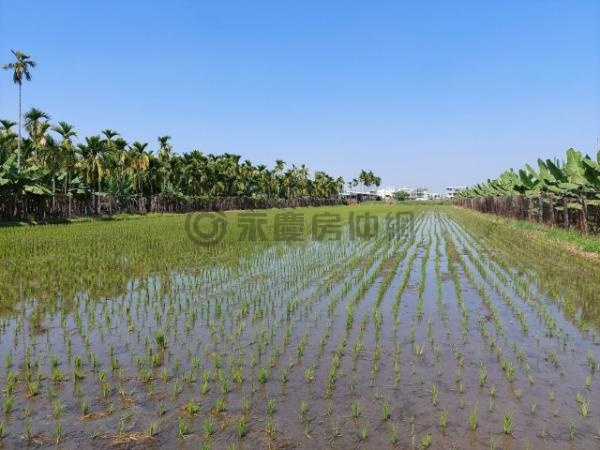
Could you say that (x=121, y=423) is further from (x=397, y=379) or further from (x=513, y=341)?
(x=513, y=341)

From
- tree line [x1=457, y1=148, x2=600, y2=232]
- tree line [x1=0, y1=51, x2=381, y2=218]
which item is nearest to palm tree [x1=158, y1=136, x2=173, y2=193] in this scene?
tree line [x1=0, y1=51, x2=381, y2=218]

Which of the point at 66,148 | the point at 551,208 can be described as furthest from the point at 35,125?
the point at 551,208

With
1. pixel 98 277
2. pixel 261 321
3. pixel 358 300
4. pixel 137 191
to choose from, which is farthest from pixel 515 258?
pixel 137 191

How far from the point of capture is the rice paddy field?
371 cm

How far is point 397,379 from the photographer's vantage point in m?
4.74

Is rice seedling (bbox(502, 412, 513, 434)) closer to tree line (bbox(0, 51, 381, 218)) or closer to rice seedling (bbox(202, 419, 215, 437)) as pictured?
rice seedling (bbox(202, 419, 215, 437))

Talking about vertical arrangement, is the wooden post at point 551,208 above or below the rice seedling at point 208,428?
above

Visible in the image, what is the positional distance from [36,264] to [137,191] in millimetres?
41718

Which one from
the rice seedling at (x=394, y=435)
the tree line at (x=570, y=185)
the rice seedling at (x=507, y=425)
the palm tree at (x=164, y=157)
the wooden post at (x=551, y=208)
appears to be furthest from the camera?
the palm tree at (x=164, y=157)

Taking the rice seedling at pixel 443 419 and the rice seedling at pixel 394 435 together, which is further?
the rice seedling at pixel 443 419

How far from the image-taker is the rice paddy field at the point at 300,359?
12.2 feet

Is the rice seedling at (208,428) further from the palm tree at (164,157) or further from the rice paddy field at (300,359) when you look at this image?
the palm tree at (164,157)

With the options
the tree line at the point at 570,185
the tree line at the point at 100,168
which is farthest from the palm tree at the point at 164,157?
the tree line at the point at 570,185

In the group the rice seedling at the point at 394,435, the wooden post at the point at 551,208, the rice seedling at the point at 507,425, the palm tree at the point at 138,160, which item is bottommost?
the rice seedling at the point at 394,435
